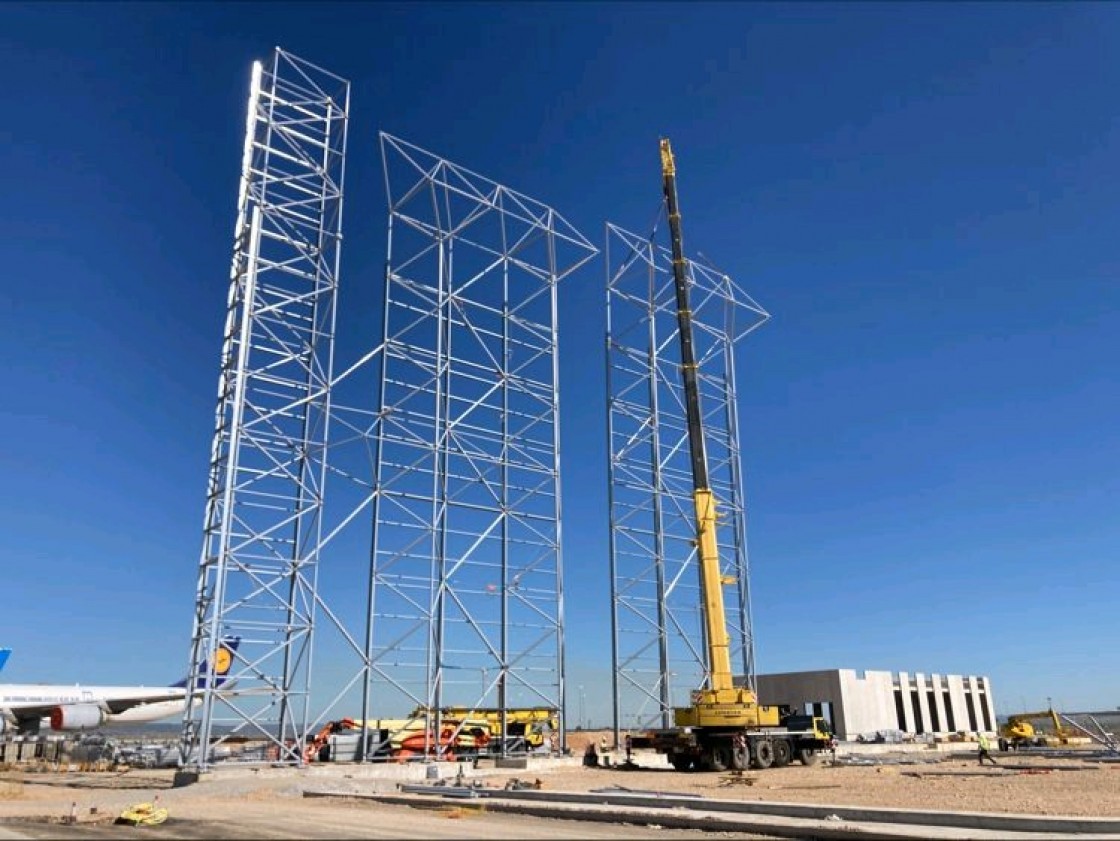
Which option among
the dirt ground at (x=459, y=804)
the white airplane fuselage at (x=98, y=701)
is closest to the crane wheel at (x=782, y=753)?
the dirt ground at (x=459, y=804)

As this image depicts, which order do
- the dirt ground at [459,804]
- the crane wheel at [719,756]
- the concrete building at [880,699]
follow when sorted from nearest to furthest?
the dirt ground at [459,804]
the crane wheel at [719,756]
the concrete building at [880,699]

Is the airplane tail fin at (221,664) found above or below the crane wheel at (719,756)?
above

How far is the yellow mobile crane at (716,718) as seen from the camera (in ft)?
82.4

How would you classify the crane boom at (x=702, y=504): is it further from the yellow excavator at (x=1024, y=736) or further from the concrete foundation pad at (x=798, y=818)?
the yellow excavator at (x=1024, y=736)

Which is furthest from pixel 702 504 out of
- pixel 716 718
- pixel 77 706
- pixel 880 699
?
pixel 880 699

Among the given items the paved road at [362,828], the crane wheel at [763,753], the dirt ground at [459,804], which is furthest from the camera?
the crane wheel at [763,753]

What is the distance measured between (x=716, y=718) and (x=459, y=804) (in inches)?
447

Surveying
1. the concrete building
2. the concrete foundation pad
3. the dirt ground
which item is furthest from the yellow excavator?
the concrete foundation pad

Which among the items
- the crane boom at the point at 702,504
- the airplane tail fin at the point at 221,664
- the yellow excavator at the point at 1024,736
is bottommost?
the yellow excavator at the point at 1024,736

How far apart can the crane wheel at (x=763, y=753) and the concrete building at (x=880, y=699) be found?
776 inches

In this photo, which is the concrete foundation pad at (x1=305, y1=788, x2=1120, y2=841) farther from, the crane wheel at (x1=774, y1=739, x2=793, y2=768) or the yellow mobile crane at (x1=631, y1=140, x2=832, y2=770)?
the crane wheel at (x1=774, y1=739, x2=793, y2=768)

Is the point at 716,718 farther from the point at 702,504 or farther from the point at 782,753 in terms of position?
the point at 702,504

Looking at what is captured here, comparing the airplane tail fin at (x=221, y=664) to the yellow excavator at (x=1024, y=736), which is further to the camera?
the yellow excavator at (x=1024, y=736)

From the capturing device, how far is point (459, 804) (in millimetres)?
15516
